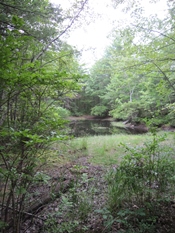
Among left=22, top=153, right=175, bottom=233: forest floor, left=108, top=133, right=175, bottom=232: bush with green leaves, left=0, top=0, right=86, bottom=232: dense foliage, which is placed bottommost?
left=22, top=153, right=175, bottom=233: forest floor

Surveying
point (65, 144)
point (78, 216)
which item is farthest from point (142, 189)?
point (65, 144)

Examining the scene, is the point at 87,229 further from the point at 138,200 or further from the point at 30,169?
the point at 30,169

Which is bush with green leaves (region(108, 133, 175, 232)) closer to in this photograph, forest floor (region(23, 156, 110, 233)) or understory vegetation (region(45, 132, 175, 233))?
understory vegetation (region(45, 132, 175, 233))

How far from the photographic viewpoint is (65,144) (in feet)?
7.13

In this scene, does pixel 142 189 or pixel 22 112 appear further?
pixel 142 189

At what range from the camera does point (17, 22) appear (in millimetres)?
1149

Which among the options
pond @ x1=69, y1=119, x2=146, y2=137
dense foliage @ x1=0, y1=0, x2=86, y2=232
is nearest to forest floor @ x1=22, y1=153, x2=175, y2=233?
dense foliage @ x1=0, y1=0, x2=86, y2=232

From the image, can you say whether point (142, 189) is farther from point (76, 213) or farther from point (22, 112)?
point (22, 112)

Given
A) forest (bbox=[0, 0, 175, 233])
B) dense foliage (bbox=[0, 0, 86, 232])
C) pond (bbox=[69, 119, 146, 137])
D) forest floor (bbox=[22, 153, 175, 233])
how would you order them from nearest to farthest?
1. dense foliage (bbox=[0, 0, 86, 232])
2. forest (bbox=[0, 0, 175, 233])
3. forest floor (bbox=[22, 153, 175, 233])
4. pond (bbox=[69, 119, 146, 137])

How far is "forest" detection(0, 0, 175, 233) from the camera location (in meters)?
1.32

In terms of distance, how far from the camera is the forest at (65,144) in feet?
4.32

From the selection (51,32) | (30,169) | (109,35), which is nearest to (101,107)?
(109,35)

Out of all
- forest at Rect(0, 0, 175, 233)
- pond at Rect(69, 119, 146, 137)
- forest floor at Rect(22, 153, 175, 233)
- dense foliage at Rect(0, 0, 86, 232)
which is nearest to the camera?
dense foliage at Rect(0, 0, 86, 232)

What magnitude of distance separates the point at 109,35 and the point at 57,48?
1.73 metres
